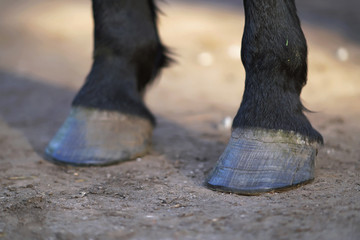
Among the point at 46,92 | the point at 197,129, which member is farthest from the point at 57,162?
the point at 46,92

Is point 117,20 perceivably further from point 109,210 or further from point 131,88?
point 109,210

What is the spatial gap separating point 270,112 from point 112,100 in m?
0.62

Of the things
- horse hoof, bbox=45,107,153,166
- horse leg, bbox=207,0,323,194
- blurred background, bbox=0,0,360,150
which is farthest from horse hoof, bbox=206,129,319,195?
blurred background, bbox=0,0,360,150

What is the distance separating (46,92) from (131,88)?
3.98ft

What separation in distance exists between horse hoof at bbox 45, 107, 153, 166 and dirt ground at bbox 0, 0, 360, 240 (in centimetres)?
4

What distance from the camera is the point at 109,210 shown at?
1.30m

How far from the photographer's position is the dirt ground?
117 centimetres

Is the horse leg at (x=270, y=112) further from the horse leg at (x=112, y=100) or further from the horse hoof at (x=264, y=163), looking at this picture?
the horse leg at (x=112, y=100)

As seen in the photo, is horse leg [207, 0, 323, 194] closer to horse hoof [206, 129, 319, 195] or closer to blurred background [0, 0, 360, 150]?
horse hoof [206, 129, 319, 195]

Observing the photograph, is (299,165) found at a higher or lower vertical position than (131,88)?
lower

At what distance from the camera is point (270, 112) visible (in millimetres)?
1402

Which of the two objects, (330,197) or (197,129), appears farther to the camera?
(197,129)

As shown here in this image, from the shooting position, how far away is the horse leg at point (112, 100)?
1.72 m

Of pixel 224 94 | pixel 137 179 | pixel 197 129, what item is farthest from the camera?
pixel 224 94
